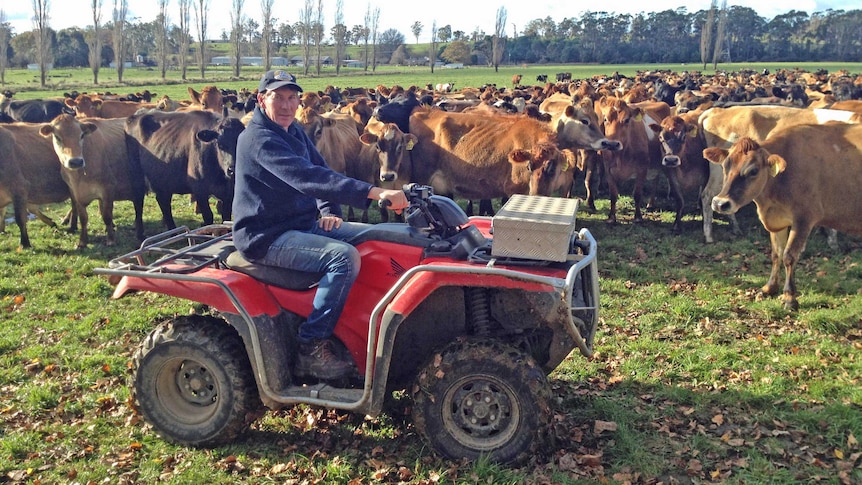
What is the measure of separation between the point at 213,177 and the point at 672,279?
714 centimetres

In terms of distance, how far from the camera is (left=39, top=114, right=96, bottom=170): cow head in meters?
10.6

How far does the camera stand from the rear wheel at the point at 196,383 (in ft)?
14.9

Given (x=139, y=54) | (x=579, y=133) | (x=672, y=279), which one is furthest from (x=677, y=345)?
(x=139, y=54)

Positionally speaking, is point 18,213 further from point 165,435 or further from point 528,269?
point 528,269

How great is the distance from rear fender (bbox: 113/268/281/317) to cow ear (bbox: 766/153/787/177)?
5.88 m

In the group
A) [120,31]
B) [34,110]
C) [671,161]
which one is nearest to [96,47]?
[120,31]

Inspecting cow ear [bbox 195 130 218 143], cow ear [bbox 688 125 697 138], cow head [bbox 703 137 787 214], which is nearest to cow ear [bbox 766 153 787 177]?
cow head [bbox 703 137 787 214]

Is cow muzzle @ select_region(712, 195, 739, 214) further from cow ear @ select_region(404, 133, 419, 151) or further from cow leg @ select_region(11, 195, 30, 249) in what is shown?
cow leg @ select_region(11, 195, 30, 249)

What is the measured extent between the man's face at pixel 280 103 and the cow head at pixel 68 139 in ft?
24.5

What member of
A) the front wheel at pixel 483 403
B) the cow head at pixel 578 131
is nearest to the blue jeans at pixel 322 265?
the front wheel at pixel 483 403

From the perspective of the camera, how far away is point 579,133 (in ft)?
40.9

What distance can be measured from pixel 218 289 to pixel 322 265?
72 cm

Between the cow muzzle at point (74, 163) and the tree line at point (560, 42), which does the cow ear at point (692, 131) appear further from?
the tree line at point (560, 42)

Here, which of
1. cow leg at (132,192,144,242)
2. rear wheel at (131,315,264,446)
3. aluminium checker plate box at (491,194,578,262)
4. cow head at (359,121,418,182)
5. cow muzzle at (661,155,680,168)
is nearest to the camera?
aluminium checker plate box at (491,194,578,262)
